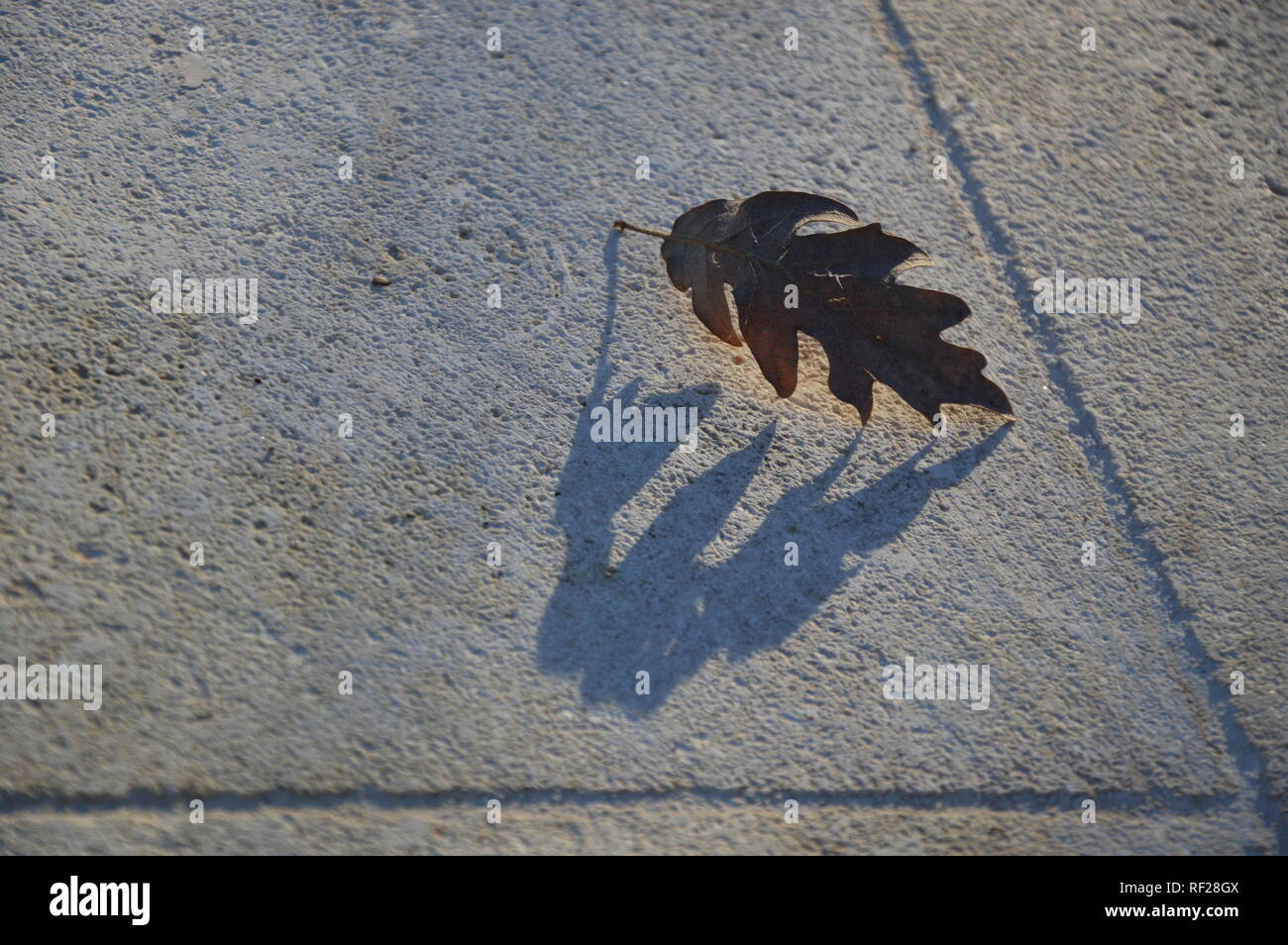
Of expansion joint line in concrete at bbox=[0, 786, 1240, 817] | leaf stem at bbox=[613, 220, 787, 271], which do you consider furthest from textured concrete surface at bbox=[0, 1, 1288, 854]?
leaf stem at bbox=[613, 220, 787, 271]

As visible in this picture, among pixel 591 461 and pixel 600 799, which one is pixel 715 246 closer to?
pixel 591 461

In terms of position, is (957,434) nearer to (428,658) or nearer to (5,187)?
(428,658)

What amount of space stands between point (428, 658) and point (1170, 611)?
143cm

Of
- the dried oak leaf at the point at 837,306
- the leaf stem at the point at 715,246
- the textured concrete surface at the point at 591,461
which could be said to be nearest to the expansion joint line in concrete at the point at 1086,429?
the textured concrete surface at the point at 591,461

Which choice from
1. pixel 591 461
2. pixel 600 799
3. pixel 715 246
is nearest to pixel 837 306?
pixel 715 246

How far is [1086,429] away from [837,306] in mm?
632

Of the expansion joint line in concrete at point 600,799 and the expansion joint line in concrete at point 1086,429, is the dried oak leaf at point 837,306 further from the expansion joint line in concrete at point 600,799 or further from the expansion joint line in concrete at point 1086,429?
the expansion joint line in concrete at point 600,799

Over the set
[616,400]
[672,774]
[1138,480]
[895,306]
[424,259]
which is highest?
[424,259]

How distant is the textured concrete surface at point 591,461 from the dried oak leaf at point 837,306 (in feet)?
0.48

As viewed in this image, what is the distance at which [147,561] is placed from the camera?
200 cm

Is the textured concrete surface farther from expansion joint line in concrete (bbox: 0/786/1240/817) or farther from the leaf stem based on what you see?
the leaf stem

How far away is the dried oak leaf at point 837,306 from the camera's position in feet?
7.43

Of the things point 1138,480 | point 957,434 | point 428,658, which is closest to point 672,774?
point 428,658

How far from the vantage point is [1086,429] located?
7.97ft
